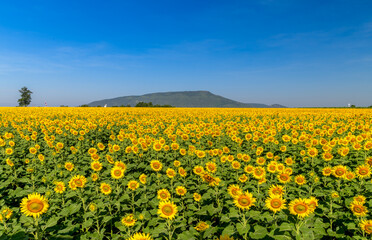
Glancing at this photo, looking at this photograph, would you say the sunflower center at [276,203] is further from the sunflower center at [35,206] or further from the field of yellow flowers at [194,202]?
the sunflower center at [35,206]

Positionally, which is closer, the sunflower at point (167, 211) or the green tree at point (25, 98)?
the sunflower at point (167, 211)

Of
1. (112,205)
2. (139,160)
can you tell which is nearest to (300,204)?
(112,205)

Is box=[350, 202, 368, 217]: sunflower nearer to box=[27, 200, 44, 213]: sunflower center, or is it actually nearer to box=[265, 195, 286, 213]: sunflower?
box=[265, 195, 286, 213]: sunflower

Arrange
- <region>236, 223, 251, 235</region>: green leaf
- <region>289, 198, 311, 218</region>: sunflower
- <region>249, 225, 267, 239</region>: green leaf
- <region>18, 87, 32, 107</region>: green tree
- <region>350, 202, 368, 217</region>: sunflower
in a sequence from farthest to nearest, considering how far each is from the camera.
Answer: <region>18, 87, 32, 107</region>: green tree
<region>350, 202, 368, 217</region>: sunflower
<region>236, 223, 251, 235</region>: green leaf
<region>249, 225, 267, 239</region>: green leaf
<region>289, 198, 311, 218</region>: sunflower

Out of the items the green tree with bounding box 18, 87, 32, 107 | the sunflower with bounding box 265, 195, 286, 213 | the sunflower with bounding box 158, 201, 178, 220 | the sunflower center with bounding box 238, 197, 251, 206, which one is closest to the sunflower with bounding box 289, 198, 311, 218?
the sunflower with bounding box 265, 195, 286, 213

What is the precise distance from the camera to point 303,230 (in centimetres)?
287

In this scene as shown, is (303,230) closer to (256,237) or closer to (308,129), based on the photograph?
(256,237)

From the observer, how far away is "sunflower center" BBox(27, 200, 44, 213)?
A: 9.61ft

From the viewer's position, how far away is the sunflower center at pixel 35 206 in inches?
115

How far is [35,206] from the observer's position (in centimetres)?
295

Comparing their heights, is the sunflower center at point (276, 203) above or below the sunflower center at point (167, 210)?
above

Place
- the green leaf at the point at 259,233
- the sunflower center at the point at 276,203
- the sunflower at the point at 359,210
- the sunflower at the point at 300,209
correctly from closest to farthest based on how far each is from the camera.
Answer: the sunflower at the point at 300,209, the green leaf at the point at 259,233, the sunflower center at the point at 276,203, the sunflower at the point at 359,210


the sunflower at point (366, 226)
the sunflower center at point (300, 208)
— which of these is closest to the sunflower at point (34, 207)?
the sunflower center at point (300, 208)

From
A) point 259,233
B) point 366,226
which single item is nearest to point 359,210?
point 366,226
